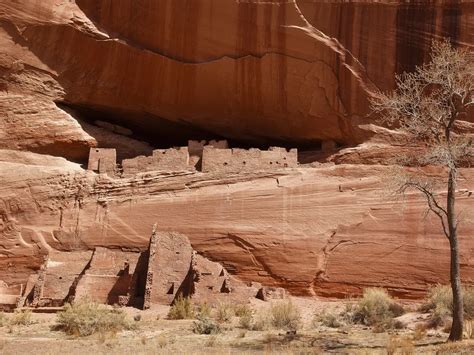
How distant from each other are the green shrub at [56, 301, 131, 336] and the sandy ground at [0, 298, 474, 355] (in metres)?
0.21

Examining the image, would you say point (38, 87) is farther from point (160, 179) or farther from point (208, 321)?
point (208, 321)

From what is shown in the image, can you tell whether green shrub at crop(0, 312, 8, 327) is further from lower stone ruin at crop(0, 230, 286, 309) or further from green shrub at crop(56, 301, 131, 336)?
lower stone ruin at crop(0, 230, 286, 309)

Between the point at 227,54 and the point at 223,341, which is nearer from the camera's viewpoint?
the point at 223,341

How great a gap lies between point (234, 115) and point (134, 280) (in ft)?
18.0

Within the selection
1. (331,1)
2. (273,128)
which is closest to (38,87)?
(273,128)

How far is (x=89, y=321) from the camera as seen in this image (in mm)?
10508

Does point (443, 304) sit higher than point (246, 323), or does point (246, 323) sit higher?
point (443, 304)

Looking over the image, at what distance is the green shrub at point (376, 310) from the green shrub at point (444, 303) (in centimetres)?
58

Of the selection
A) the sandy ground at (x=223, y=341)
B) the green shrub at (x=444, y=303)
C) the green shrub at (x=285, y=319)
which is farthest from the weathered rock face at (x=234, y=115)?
the sandy ground at (x=223, y=341)

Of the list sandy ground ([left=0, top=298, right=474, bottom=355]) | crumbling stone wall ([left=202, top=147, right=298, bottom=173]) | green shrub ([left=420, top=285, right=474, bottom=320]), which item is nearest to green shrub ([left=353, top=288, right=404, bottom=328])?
sandy ground ([left=0, top=298, right=474, bottom=355])

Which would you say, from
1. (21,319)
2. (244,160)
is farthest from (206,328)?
(244,160)

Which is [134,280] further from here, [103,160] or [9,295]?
[103,160]

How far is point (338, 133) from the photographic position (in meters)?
16.8

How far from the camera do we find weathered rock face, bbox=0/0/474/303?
14.6 metres
